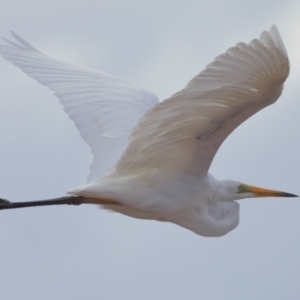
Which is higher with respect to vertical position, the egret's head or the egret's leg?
the egret's head

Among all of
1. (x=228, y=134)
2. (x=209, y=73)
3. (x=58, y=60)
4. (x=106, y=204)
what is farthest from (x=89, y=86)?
(x=209, y=73)

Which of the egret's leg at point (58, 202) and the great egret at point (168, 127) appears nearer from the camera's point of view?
the great egret at point (168, 127)

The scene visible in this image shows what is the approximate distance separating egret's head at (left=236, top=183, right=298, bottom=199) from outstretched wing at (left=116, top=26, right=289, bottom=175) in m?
0.78

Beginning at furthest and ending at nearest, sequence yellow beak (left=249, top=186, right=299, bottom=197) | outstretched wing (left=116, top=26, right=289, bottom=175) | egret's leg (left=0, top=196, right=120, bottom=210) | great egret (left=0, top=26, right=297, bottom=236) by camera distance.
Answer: yellow beak (left=249, top=186, right=299, bottom=197) < egret's leg (left=0, top=196, right=120, bottom=210) < great egret (left=0, top=26, right=297, bottom=236) < outstretched wing (left=116, top=26, right=289, bottom=175)

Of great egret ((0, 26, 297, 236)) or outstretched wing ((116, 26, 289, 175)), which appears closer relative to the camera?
outstretched wing ((116, 26, 289, 175))

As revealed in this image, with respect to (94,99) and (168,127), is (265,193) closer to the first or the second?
(94,99)

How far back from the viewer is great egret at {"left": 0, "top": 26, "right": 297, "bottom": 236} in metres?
7.04

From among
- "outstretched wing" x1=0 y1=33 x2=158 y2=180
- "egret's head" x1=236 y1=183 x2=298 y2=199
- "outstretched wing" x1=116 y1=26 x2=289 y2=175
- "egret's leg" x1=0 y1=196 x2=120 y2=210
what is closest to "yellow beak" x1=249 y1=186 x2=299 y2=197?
"egret's head" x1=236 y1=183 x2=298 y2=199

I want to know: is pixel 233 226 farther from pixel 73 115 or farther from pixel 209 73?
pixel 209 73

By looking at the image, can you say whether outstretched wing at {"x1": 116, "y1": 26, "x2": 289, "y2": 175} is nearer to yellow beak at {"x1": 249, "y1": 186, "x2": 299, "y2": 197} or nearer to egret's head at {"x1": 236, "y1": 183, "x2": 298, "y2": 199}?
egret's head at {"x1": 236, "y1": 183, "x2": 298, "y2": 199}

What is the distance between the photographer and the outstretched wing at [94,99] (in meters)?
9.13

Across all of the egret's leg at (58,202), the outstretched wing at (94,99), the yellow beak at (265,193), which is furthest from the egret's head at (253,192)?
the egret's leg at (58,202)

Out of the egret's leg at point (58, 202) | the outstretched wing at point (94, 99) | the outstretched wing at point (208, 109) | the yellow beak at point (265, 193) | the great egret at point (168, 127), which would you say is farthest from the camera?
the yellow beak at point (265, 193)

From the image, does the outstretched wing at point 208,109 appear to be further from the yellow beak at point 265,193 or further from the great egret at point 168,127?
the yellow beak at point 265,193
